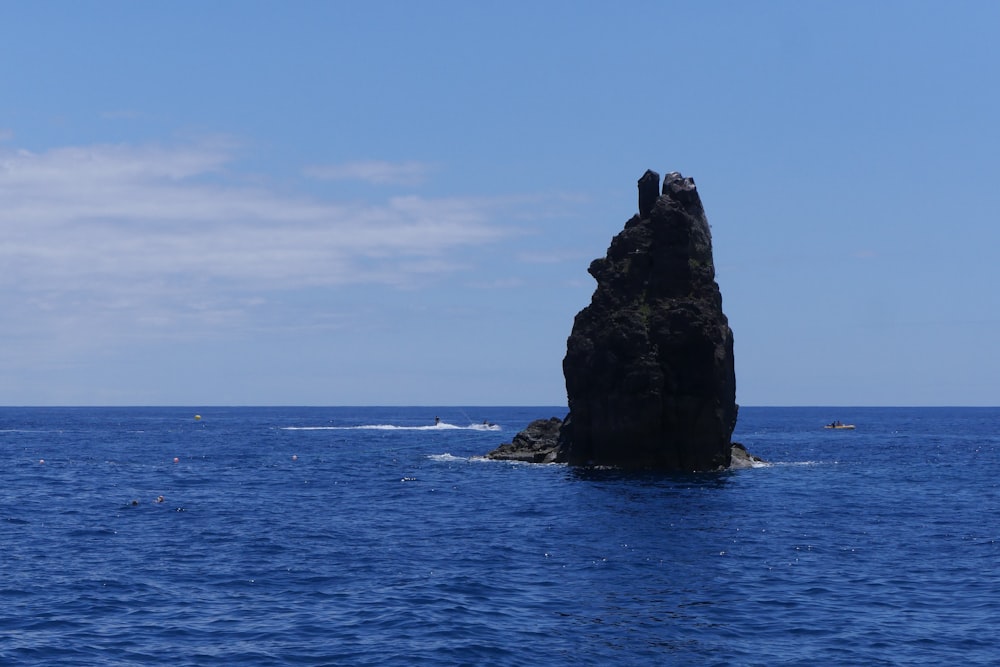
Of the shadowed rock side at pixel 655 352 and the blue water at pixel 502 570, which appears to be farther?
the shadowed rock side at pixel 655 352

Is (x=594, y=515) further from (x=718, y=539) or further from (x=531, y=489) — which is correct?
(x=531, y=489)

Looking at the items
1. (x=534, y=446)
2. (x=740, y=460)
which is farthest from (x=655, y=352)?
(x=534, y=446)

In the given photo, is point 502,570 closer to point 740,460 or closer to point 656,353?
point 656,353

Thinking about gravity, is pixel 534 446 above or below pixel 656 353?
below

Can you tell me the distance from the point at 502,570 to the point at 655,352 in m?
40.4

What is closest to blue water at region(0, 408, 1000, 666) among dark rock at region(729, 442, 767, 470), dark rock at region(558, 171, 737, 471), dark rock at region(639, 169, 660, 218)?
dark rock at region(558, 171, 737, 471)

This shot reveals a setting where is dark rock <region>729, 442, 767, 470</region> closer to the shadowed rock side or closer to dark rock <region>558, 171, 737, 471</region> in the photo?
the shadowed rock side

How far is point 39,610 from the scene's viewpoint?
31734 millimetres

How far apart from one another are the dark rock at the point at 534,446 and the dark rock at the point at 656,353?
4165mm

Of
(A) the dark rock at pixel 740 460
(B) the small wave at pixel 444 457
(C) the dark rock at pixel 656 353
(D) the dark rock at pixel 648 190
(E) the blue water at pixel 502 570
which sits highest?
(D) the dark rock at pixel 648 190

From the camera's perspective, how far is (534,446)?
94500 mm

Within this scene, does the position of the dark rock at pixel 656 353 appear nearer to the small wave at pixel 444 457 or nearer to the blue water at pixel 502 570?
the blue water at pixel 502 570

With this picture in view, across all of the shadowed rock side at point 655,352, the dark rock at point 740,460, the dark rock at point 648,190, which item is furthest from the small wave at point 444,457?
the dark rock at point 648,190

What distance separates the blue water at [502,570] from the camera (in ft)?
92.8
